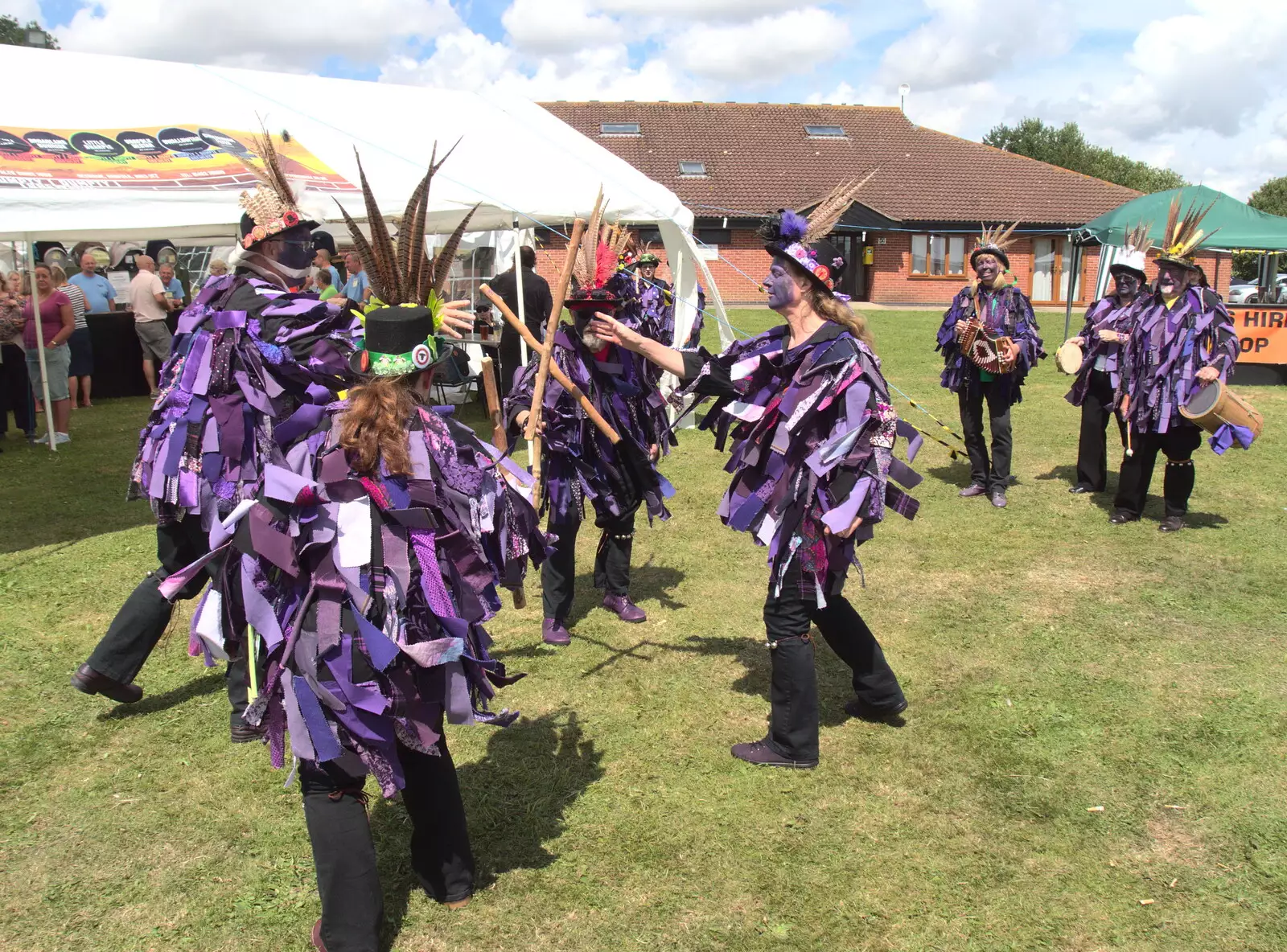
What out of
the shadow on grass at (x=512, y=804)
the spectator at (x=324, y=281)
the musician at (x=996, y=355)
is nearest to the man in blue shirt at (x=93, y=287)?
the spectator at (x=324, y=281)

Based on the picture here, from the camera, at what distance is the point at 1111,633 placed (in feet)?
17.1

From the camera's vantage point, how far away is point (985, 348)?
760 centimetres

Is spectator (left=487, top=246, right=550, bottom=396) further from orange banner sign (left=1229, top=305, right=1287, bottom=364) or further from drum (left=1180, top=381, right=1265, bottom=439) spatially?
orange banner sign (left=1229, top=305, right=1287, bottom=364)

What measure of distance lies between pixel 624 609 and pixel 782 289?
2.31 metres

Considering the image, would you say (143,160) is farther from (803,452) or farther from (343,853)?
(343,853)

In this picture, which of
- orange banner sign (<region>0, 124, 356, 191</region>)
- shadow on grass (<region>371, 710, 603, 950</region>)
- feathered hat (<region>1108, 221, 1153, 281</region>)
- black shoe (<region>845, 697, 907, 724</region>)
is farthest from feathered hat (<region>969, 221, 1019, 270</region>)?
orange banner sign (<region>0, 124, 356, 191</region>)

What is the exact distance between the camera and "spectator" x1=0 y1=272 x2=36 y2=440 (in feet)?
31.9

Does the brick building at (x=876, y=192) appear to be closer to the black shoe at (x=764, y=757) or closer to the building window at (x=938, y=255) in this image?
the building window at (x=938, y=255)

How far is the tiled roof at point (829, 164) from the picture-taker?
3102 cm

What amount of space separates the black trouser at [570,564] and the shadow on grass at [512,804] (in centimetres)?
80

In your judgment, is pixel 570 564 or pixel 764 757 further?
pixel 570 564

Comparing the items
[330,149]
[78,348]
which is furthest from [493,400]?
[78,348]

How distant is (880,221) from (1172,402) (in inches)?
963

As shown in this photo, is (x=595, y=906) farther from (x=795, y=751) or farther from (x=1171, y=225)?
(x=1171, y=225)
